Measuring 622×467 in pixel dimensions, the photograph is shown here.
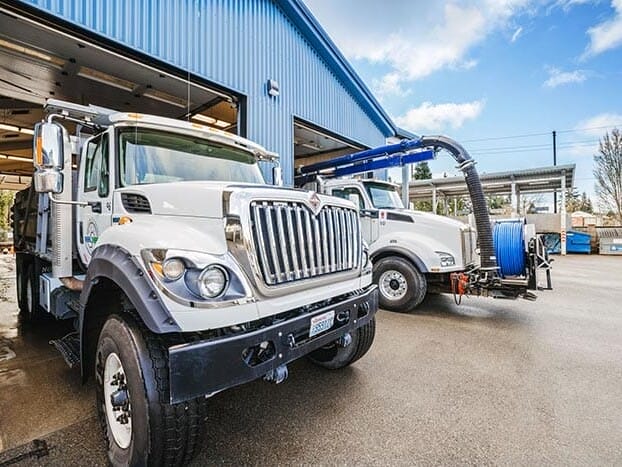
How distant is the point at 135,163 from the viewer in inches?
109

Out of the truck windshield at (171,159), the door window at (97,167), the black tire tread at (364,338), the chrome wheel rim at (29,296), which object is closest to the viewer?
the truck windshield at (171,159)

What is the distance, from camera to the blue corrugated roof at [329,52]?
7.56 metres

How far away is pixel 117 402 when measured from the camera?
1.98 m

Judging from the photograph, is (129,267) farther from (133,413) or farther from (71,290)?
(71,290)

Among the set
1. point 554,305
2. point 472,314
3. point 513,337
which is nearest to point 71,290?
point 513,337

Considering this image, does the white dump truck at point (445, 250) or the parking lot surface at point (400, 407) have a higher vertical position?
the white dump truck at point (445, 250)

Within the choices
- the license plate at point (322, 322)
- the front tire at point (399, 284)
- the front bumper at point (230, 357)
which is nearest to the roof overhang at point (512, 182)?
the front tire at point (399, 284)

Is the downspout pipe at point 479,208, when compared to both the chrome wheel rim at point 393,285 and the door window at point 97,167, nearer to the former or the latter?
the chrome wheel rim at point 393,285

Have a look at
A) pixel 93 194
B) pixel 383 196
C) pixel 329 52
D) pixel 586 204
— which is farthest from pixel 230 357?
pixel 586 204

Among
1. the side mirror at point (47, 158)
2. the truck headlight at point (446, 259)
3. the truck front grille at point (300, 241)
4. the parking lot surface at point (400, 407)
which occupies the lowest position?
the parking lot surface at point (400, 407)

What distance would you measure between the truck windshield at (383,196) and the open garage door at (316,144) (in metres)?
2.99

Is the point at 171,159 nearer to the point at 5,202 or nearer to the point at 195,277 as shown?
the point at 195,277

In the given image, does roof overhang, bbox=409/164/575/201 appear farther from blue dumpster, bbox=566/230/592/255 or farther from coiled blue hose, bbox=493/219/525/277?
coiled blue hose, bbox=493/219/525/277

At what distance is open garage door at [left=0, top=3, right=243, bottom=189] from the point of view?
5168 millimetres
